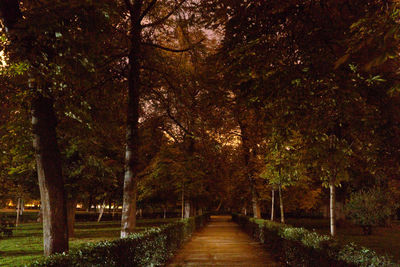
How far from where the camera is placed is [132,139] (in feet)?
34.8

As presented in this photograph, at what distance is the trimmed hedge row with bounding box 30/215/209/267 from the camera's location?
4.88 meters

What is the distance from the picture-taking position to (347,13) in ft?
26.5

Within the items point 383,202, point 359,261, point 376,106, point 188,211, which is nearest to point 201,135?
point 376,106

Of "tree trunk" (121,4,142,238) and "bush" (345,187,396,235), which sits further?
"bush" (345,187,396,235)

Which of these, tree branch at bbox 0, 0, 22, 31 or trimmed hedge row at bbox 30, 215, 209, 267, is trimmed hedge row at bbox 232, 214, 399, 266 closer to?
trimmed hedge row at bbox 30, 215, 209, 267

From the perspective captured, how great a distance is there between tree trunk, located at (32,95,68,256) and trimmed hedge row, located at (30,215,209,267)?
3.93 ft

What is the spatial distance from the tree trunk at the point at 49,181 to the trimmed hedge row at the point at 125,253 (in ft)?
3.93

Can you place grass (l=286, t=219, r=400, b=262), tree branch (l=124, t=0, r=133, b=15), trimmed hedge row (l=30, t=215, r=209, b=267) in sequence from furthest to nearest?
1. grass (l=286, t=219, r=400, b=262)
2. tree branch (l=124, t=0, r=133, b=15)
3. trimmed hedge row (l=30, t=215, r=209, b=267)

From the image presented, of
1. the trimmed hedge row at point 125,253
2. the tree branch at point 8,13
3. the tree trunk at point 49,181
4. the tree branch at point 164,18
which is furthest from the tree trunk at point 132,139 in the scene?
the tree branch at point 8,13

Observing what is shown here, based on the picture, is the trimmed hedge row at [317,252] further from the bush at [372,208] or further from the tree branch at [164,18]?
the bush at [372,208]

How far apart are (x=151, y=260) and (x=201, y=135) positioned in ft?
17.2

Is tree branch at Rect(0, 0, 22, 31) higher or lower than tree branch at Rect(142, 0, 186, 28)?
lower

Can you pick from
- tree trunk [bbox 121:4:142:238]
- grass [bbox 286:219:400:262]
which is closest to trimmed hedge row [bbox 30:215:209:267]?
tree trunk [bbox 121:4:142:238]

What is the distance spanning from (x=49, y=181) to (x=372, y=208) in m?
23.6
